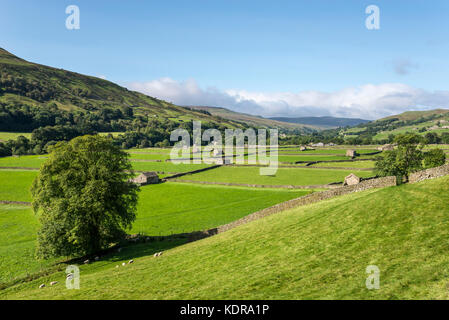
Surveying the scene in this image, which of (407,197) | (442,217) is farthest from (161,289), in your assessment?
(407,197)

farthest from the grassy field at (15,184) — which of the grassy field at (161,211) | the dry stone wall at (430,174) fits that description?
the dry stone wall at (430,174)

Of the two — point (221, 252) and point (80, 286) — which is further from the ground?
point (221, 252)

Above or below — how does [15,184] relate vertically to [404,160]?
below

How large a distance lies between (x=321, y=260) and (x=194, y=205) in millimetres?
39164

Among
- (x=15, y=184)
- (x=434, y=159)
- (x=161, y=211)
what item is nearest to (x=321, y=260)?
(x=161, y=211)

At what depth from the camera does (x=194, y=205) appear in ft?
169

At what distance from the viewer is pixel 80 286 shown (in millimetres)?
18250

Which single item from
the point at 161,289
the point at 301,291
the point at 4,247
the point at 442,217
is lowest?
the point at 4,247

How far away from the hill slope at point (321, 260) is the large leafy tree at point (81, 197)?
5194mm

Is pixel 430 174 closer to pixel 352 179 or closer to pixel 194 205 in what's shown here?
pixel 194 205

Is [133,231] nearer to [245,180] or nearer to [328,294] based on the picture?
[328,294]

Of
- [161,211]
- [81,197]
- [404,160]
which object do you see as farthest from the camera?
[404,160]

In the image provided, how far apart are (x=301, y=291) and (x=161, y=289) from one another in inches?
287
